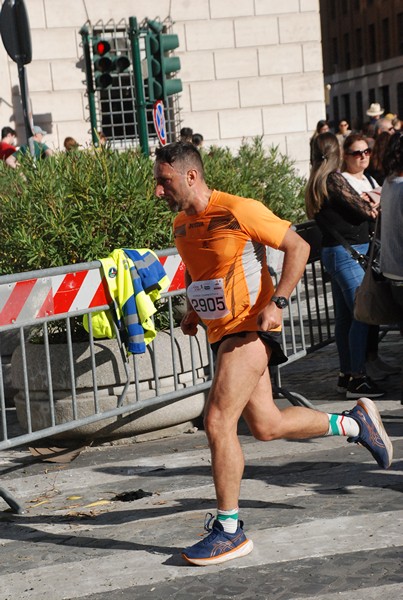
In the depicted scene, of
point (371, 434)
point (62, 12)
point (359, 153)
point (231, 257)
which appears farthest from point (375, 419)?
point (62, 12)

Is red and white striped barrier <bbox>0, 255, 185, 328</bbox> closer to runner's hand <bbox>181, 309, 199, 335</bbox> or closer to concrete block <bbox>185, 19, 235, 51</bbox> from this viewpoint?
runner's hand <bbox>181, 309, 199, 335</bbox>

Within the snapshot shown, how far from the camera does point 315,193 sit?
8.84 metres

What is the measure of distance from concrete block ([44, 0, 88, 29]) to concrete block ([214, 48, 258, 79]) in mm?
2677

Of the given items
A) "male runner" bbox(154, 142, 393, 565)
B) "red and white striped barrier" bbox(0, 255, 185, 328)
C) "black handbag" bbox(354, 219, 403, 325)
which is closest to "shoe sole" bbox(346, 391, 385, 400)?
"black handbag" bbox(354, 219, 403, 325)

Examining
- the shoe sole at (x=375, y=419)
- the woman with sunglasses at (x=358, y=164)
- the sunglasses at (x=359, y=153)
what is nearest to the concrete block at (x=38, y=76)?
the woman with sunglasses at (x=358, y=164)

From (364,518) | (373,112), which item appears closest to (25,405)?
(364,518)

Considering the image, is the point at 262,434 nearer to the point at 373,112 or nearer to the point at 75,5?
the point at 75,5

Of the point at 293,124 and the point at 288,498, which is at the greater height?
the point at 293,124

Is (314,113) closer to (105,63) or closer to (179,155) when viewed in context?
(105,63)

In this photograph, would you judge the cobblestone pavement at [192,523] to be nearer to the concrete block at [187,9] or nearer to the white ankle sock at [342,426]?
the white ankle sock at [342,426]

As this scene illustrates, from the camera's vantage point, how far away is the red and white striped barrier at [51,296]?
6914mm

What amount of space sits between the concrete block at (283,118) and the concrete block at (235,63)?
82 centimetres

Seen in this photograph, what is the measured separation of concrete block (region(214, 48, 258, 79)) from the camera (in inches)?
901

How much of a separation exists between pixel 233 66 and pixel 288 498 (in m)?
17.4
